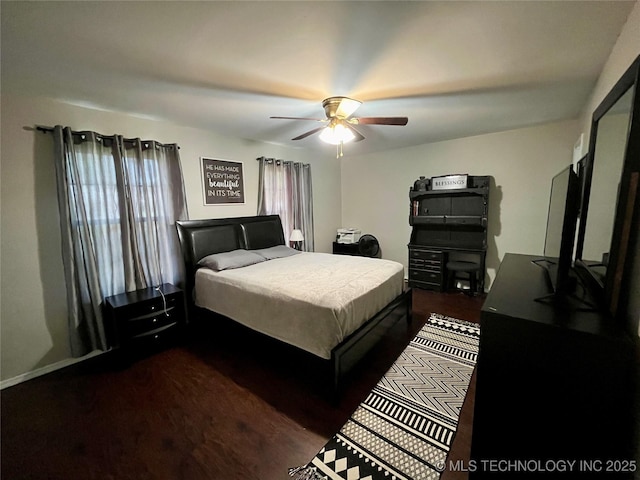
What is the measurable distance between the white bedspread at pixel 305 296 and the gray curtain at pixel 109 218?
61cm

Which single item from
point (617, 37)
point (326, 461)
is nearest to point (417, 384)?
point (326, 461)

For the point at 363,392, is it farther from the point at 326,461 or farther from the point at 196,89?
the point at 196,89

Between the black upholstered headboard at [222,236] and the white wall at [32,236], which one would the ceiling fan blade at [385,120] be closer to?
the black upholstered headboard at [222,236]

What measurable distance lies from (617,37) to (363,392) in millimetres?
2841

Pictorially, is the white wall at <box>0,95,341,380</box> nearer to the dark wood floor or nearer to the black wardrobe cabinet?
the dark wood floor

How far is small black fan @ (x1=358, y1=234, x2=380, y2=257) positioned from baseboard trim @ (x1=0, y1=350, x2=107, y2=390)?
3.98 metres

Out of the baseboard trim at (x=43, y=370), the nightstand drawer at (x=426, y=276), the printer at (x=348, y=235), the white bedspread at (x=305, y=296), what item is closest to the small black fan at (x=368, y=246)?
the printer at (x=348, y=235)

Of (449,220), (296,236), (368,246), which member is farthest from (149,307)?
(449,220)

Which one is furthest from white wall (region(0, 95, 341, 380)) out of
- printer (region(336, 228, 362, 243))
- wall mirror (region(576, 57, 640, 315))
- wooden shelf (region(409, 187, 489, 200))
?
wooden shelf (region(409, 187, 489, 200))

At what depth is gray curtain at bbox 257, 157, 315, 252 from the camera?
4.00 metres

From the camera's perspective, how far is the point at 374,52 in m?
1.63

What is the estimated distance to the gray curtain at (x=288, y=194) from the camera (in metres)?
4.00

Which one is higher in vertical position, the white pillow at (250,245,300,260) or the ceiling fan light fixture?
the ceiling fan light fixture

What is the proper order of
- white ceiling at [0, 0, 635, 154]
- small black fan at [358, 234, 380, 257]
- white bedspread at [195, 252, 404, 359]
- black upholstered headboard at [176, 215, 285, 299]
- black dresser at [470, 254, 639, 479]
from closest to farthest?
black dresser at [470, 254, 639, 479] → white ceiling at [0, 0, 635, 154] → white bedspread at [195, 252, 404, 359] → black upholstered headboard at [176, 215, 285, 299] → small black fan at [358, 234, 380, 257]
